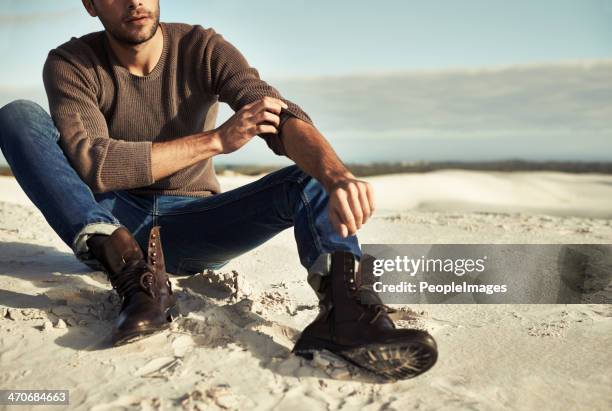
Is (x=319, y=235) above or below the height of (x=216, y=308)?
above

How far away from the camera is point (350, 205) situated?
5.85 ft

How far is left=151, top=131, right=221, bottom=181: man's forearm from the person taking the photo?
2246 millimetres

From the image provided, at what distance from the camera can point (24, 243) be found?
11.8 ft

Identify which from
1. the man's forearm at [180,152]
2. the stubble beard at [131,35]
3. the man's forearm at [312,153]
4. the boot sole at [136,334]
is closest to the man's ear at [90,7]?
the stubble beard at [131,35]

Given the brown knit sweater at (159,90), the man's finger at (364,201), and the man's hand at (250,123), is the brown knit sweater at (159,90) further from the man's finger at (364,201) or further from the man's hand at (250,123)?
the man's finger at (364,201)

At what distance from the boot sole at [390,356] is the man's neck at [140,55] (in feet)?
4.60

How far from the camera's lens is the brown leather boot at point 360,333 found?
168 centimetres

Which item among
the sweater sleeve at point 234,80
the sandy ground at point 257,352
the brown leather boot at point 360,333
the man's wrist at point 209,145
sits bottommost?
the sandy ground at point 257,352

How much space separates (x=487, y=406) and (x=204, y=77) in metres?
1.68

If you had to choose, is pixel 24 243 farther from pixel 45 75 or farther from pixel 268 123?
pixel 268 123

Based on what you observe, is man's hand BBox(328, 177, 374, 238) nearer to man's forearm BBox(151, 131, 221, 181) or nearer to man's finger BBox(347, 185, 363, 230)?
man's finger BBox(347, 185, 363, 230)

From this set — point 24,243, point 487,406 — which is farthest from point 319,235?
point 24,243

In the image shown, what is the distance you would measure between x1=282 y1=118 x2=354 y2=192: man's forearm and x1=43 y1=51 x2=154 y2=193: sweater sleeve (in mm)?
533

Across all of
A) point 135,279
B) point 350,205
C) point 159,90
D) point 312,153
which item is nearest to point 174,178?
point 159,90
